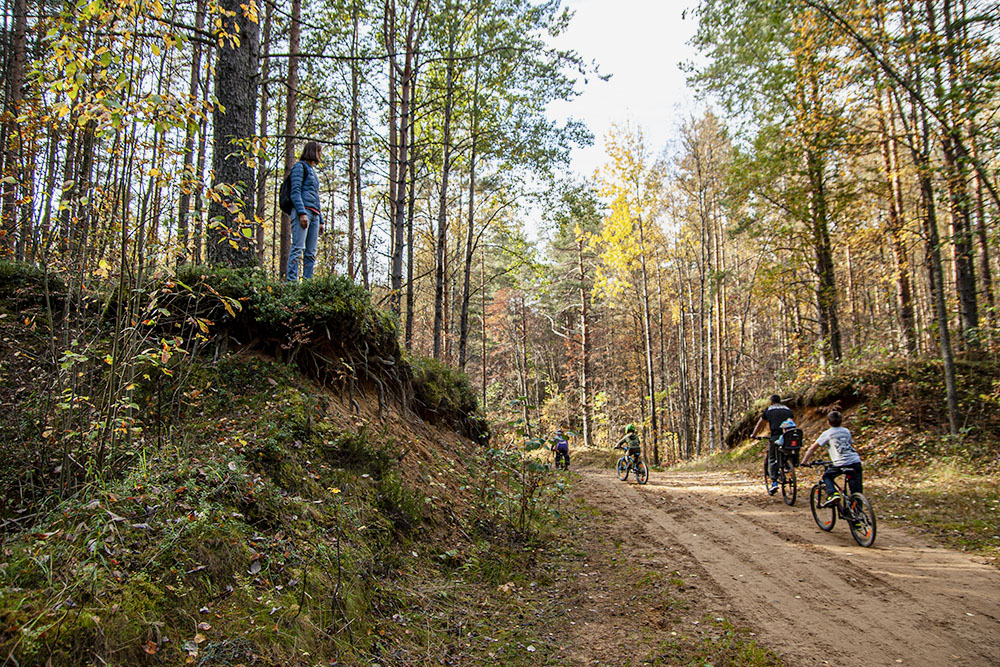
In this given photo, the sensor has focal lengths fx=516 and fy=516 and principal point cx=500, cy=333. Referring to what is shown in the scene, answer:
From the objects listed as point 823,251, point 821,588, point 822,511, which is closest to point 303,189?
point 821,588

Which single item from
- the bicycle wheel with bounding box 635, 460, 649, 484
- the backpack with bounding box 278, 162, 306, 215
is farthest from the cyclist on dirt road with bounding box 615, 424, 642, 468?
the backpack with bounding box 278, 162, 306, 215

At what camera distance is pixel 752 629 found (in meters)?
4.43

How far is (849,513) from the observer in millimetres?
6973

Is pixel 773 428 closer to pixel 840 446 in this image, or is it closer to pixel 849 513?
pixel 840 446

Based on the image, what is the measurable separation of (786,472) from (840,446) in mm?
2504

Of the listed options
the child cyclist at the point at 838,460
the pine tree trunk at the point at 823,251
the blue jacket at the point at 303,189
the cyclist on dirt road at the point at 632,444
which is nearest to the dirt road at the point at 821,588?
the child cyclist at the point at 838,460

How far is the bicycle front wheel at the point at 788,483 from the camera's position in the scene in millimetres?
9513

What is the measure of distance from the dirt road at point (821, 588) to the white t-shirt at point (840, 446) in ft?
3.42

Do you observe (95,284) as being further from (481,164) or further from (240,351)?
(481,164)

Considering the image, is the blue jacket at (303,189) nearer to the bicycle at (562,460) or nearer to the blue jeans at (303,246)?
the blue jeans at (303,246)

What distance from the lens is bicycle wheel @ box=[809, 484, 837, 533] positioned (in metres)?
7.40

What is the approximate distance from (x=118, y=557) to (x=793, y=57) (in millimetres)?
17869

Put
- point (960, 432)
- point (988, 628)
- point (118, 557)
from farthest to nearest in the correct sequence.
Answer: point (960, 432)
point (988, 628)
point (118, 557)

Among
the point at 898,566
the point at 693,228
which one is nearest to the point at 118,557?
the point at 898,566
